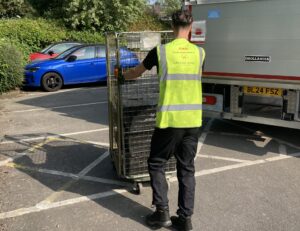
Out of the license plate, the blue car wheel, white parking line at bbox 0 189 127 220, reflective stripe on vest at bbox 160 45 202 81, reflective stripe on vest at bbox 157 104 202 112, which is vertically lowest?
white parking line at bbox 0 189 127 220

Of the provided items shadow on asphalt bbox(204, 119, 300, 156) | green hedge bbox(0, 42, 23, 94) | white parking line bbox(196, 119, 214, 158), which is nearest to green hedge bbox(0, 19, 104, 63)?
green hedge bbox(0, 42, 23, 94)

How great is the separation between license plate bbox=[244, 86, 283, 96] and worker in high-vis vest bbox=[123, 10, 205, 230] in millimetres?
2919

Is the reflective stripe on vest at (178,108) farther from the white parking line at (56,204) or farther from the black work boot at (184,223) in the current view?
the white parking line at (56,204)

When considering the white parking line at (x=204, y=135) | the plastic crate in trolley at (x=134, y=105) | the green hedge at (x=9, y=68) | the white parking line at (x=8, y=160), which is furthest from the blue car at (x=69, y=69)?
the plastic crate in trolley at (x=134, y=105)

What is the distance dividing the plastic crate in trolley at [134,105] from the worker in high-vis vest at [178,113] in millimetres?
589

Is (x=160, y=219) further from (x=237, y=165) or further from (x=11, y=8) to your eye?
(x=11, y=8)

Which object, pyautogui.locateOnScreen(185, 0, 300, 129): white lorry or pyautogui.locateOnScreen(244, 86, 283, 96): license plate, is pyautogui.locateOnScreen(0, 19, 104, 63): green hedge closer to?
pyautogui.locateOnScreen(185, 0, 300, 129): white lorry

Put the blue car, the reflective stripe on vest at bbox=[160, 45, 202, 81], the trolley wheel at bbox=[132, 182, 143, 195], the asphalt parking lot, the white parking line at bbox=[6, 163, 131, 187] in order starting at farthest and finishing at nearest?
1. the blue car
2. the white parking line at bbox=[6, 163, 131, 187]
3. the trolley wheel at bbox=[132, 182, 143, 195]
4. the asphalt parking lot
5. the reflective stripe on vest at bbox=[160, 45, 202, 81]

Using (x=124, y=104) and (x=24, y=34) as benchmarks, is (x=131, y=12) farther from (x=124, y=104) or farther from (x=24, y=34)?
(x=124, y=104)

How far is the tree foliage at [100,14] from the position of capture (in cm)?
2186

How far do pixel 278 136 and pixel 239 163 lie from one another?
172 centimetres

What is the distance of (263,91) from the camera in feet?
21.1

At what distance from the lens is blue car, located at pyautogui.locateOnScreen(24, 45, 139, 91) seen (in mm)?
13148

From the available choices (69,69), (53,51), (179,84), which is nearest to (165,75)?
(179,84)
